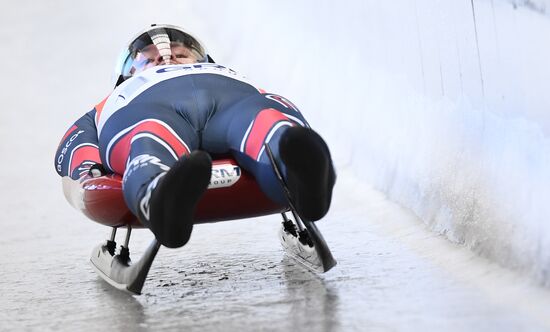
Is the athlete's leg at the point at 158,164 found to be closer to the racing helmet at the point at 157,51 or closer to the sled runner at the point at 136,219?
the sled runner at the point at 136,219

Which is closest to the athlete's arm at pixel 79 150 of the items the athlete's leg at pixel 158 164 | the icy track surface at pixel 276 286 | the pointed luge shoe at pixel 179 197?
the athlete's leg at pixel 158 164

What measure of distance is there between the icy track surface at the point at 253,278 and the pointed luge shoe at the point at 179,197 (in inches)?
11.0

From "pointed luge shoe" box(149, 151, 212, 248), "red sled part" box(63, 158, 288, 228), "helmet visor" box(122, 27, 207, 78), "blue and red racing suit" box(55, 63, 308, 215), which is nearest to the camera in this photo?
"pointed luge shoe" box(149, 151, 212, 248)

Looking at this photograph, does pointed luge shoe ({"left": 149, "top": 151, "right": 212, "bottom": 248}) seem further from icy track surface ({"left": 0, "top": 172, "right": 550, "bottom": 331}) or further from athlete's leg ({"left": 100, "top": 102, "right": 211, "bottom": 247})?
icy track surface ({"left": 0, "top": 172, "right": 550, "bottom": 331})

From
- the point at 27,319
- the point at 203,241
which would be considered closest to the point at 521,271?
the point at 27,319

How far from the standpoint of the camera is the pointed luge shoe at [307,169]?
2123mm

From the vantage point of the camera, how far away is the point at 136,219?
2811 millimetres

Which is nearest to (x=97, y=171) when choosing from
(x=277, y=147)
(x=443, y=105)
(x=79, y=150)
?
(x=79, y=150)

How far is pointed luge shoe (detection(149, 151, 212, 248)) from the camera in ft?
6.77

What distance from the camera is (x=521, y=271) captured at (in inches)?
97.7

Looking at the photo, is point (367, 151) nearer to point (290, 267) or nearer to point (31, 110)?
point (290, 267)

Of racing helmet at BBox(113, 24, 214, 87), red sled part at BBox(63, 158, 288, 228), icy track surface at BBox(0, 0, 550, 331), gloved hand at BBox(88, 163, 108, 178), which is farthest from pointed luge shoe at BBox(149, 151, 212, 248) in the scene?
racing helmet at BBox(113, 24, 214, 87)

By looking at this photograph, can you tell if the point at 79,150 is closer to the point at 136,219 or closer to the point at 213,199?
the point at 136,219

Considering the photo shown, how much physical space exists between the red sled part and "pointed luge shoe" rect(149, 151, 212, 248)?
0.43 metres
